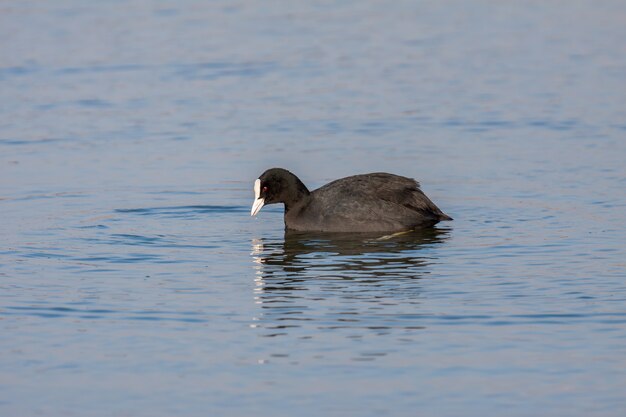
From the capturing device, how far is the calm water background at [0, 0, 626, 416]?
734 cm

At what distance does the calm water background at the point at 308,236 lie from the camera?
7.34 metres

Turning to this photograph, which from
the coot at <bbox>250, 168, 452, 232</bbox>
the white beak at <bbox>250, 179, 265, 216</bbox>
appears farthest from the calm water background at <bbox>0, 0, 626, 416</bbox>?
the coot at <bbox>250, 168, 452, 232</bbox>

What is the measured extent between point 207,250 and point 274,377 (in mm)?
3789

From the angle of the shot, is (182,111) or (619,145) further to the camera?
(182,111)

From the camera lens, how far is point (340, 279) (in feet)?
32.2

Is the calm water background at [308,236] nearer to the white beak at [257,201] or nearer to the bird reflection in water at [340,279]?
the bird reflection in water at [340,279]

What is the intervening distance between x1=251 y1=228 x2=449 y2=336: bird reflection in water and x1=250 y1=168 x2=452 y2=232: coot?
0.40 ft

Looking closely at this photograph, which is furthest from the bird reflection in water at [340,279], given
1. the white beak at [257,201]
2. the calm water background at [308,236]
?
the white beak at [257,201]

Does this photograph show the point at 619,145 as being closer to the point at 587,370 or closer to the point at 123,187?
the point at 123,187

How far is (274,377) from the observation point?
24.1ft

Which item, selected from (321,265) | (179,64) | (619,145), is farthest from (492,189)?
(179,64)

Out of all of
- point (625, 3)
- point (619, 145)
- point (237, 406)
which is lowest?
point (237, 406)

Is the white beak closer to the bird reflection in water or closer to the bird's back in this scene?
the bird's back

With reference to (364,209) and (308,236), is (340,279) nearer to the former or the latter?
(308,236)
